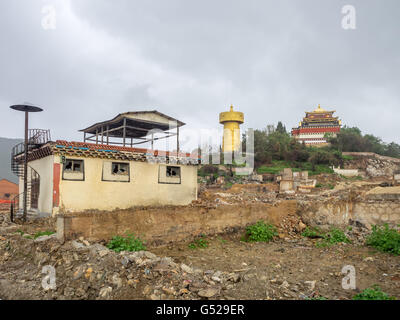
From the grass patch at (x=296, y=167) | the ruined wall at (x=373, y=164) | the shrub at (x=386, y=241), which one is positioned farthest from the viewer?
the ruined wall at (x=373, y=164)

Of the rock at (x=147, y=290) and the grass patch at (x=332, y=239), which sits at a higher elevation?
the rock at (x=147, y=290)

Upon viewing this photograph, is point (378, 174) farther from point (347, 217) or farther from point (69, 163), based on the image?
point (69, 163)

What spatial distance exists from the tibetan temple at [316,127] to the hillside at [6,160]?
50778mm

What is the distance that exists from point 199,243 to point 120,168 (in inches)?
215

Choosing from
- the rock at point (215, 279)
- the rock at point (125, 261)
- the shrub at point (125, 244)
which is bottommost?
the rock at point (215, 279)

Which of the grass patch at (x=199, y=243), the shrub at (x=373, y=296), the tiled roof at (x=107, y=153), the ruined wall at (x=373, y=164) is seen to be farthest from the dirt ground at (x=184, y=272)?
the ruined wall at (x=373, y=164)

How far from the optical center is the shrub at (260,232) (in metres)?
13.0

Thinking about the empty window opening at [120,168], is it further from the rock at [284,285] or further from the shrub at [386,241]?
the shrub at [386,241]

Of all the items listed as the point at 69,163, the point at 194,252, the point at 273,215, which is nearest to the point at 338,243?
the point at 273,215

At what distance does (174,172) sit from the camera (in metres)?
16.4

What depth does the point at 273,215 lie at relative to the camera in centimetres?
1431

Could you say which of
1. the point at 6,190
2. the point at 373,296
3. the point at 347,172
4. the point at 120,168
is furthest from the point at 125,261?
the point at 6,190

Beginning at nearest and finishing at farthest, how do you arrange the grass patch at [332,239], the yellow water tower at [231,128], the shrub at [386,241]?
the shrub at [386,241] → the grass patch at [332,239] → the yellow water tower at [231,128]

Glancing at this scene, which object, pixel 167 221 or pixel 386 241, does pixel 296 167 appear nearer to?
pixel 386 241
